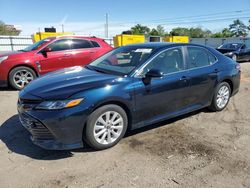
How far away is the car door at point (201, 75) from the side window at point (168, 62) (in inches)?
8.4

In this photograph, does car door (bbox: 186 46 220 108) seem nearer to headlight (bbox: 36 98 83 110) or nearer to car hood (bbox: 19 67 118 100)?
car hood (bbox: 19 67 118 100)

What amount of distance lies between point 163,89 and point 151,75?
421 millimetres

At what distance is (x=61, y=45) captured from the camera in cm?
805

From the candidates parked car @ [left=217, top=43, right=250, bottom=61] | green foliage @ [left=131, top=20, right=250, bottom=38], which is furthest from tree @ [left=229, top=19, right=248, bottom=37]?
parked car @ [left=217, top=43, right=250, bottom=61]

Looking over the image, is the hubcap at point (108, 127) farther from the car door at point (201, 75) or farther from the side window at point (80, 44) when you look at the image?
the side window at point (80, 44)

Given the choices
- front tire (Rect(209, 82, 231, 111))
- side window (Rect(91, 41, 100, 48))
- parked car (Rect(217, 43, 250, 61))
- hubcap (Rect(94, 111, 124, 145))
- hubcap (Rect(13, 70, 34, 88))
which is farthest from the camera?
parked car (Rect(217, 43, 250, 61))

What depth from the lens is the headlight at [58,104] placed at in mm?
3312

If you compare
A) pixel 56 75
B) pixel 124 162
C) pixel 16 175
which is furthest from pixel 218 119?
Result: pixel 16 175

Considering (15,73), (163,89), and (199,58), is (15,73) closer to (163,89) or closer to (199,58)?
(163,89)

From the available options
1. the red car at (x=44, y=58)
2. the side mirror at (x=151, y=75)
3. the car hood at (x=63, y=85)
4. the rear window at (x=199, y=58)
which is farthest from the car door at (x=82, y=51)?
the side mirror at (x=151, y=75)

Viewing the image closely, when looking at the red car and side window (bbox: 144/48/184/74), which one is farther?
the red car

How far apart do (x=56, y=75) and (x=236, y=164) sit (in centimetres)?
304

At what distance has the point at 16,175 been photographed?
10.2 feet

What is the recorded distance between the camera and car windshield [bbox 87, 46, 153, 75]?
4.15m
